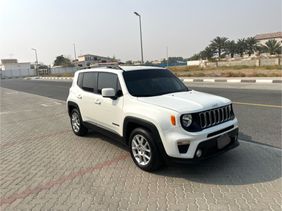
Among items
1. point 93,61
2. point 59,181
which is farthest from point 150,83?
point 93,61

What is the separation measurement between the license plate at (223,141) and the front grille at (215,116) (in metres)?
0.23

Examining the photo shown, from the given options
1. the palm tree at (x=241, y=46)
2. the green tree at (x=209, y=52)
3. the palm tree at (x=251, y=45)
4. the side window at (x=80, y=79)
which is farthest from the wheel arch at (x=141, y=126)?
the palm tree at (x=241, y=46)

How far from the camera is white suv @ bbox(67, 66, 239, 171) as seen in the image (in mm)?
3735

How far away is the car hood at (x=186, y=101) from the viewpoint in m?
3.84

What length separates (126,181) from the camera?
13.0ft

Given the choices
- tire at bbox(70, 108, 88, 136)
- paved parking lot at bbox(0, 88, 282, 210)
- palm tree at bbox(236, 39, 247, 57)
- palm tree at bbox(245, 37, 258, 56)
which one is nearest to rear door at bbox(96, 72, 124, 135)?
paved parking lot at bbox(0, 88, 282, 210)

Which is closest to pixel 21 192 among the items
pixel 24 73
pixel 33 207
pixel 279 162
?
pixel 33 207

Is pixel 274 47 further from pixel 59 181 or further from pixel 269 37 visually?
pixel 59 181

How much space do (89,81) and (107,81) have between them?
790mm

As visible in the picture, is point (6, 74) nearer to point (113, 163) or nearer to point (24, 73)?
point (24, 73)

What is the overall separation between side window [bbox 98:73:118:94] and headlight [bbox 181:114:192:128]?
5.31 feet

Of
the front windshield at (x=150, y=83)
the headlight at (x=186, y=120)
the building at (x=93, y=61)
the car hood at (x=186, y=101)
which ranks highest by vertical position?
the building at (x=93, y=61)

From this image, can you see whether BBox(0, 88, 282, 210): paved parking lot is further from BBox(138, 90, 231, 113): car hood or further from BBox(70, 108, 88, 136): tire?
BBox(138, 90, 231, 113): car hood

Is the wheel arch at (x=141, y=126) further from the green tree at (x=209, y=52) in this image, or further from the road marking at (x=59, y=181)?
the green tree at (x=209, y=52)
